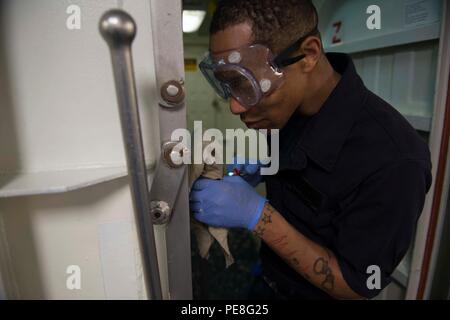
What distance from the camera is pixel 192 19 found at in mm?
2596

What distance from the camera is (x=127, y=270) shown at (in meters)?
0.56

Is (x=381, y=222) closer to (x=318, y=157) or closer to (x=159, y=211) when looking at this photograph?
(x=318, y=157)

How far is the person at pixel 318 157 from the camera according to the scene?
72 cm

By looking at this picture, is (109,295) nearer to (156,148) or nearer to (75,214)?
(75,214)

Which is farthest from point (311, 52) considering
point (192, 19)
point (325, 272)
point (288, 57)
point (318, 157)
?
point (192, 19)

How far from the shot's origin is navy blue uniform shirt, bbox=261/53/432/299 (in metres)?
0.71

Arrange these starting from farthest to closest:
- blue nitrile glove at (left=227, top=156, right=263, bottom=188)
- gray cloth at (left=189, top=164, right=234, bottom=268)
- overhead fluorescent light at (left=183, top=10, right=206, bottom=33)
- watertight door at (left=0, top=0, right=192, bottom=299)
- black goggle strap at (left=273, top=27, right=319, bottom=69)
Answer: overhead fluorescent light at (left=183, top=10, right=206, bottom=33)
blue nitrile glove at (left=227, top=156, right=263, bottom=188)
black goggle strap at (left=273, top=27, right=319, bottom=69)
gray cloth at (left=189, top=164, right=234, bottom=268)
watertight door at (left=0, top=0, right=192, bottom=299)

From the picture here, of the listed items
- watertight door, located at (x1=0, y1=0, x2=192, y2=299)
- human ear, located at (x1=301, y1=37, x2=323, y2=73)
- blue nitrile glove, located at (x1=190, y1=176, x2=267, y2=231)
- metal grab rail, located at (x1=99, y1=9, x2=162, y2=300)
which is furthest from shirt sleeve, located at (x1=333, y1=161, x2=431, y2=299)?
metal grab rail, located at (x1=99, y1=9, x2=162, y2=300)

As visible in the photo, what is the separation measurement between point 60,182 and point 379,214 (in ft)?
2.54

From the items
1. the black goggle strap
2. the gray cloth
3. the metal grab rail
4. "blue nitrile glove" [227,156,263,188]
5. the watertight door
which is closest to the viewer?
the metal grab rail

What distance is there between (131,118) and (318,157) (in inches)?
28.0

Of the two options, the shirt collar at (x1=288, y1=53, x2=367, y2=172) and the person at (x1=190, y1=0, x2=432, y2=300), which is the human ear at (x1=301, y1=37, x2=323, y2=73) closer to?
the person at (x1=190, y1=0, x2=432, y2=300)

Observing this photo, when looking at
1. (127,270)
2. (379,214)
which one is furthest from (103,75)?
(379,214)

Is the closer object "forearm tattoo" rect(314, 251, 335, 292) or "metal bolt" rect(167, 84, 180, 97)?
"metal bolt" rect(167, 84, 180, 97)
